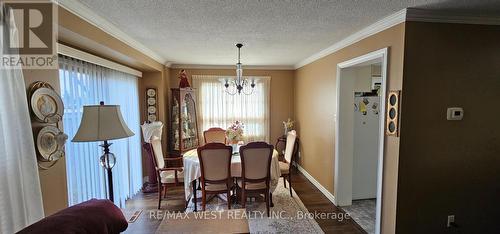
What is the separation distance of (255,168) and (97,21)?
91.0 inches

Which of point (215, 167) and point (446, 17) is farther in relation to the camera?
point (215, 167)

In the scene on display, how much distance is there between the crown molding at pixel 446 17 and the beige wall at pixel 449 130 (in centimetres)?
4

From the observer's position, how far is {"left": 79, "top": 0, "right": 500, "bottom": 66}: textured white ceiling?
71.4 inches

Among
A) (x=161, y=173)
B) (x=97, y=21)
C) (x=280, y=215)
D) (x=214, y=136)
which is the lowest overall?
(x=280, y=215)

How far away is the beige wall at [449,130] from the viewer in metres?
2.08

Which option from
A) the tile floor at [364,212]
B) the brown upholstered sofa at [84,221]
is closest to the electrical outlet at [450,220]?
the tile floor at [364,212]

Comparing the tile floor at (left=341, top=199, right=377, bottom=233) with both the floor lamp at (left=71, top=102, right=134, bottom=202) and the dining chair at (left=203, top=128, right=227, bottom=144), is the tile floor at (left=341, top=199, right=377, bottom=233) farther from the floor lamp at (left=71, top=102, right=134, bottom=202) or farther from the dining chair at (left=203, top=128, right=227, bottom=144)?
the floor lamp at (left=71, top=102, right=134, bottom=202)

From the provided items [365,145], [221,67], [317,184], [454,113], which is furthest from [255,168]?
[221,67]

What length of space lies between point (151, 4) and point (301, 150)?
156 inches

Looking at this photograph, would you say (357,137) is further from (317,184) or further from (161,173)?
(161,173)

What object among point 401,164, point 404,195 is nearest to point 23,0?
point 401,164

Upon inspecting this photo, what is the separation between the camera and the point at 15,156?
1311 millimetres

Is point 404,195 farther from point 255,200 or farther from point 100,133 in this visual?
point 100,133

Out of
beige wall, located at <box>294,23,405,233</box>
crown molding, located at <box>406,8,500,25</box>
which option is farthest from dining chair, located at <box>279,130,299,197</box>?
crown molding, located at <box>406,8,500,25</box>
